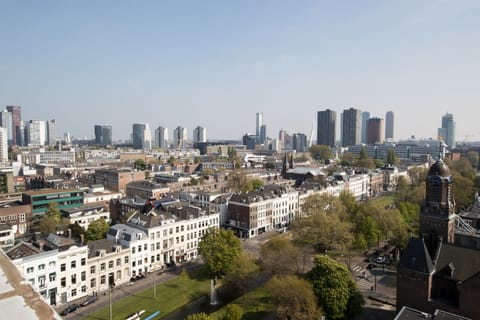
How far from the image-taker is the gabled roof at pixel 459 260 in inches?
1373

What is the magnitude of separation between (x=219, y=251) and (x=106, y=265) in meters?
16.9

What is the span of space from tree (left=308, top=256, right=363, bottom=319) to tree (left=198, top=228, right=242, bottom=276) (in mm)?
13220

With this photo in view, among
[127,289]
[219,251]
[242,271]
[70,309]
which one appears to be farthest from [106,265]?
[242,271]

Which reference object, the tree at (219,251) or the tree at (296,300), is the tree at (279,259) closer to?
the tree at (219,251)

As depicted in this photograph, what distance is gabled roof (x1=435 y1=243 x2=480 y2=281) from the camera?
34875mm

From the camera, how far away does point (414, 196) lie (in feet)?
271

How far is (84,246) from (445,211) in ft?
158

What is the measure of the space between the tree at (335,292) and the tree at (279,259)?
6339 mm

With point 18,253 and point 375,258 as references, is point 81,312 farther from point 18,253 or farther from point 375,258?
point 375,258

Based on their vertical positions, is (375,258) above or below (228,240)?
below

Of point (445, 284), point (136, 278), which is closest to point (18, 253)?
point (136, 278)

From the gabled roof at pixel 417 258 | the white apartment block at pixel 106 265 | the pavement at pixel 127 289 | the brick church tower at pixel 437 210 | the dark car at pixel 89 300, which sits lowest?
the pavement at pixel 127 289

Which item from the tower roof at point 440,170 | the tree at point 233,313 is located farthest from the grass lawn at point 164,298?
the tower roof at point 440,170

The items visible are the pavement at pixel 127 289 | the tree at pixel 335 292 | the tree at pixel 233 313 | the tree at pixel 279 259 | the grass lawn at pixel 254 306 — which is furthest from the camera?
the tree at pixel 279 259
